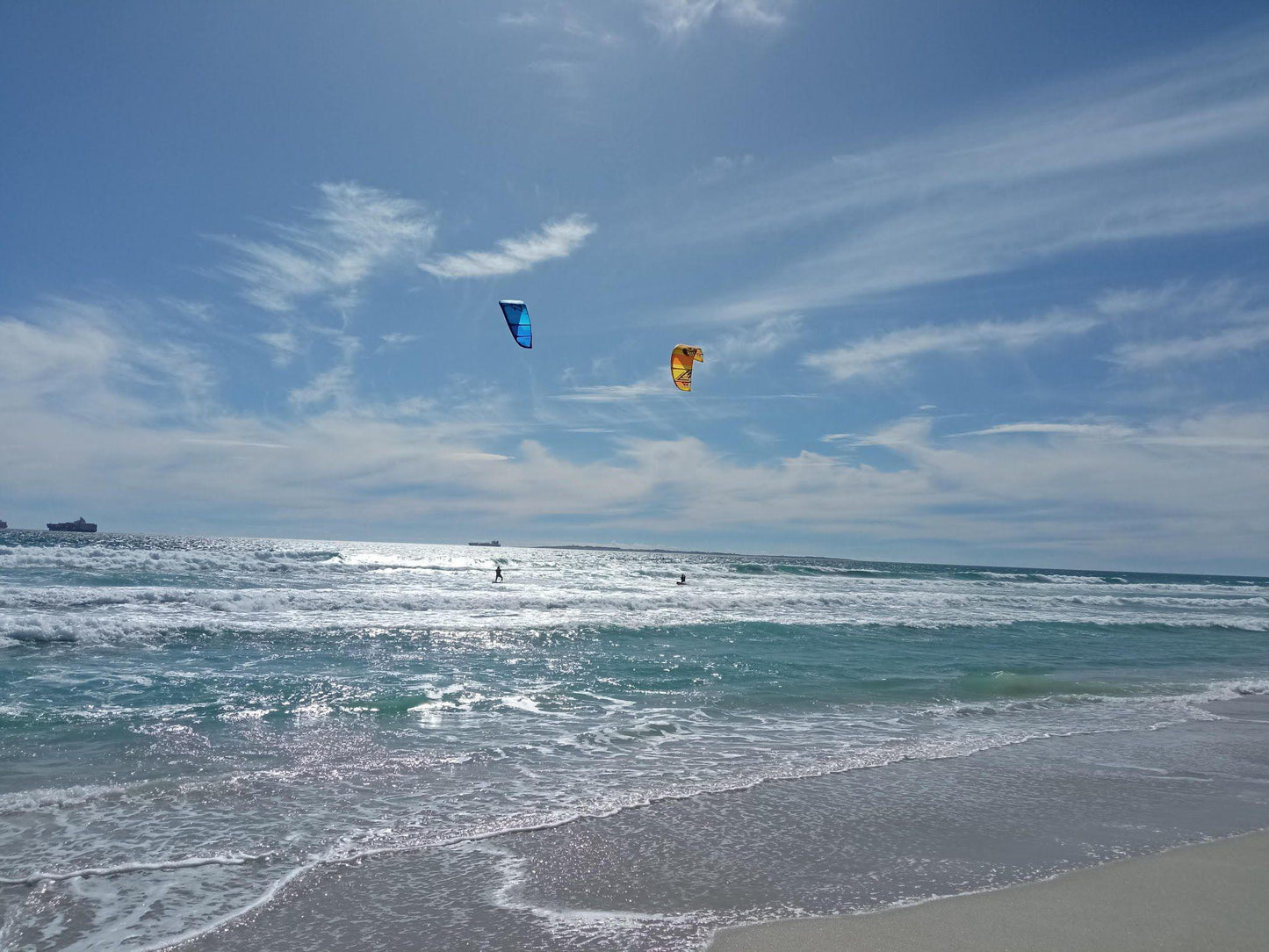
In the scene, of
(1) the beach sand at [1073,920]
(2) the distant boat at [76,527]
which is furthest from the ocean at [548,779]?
(2) the distant boat at [76,527]

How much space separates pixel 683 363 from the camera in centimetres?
1972

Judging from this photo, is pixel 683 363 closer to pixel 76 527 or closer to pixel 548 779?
pixel 548 779

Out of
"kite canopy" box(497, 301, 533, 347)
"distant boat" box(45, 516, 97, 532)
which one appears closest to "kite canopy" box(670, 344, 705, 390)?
"kite canopy" box(497, 301, 533, 347)

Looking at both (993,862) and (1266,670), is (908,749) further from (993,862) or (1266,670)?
(1266,670)

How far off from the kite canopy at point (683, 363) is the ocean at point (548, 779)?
260 inches

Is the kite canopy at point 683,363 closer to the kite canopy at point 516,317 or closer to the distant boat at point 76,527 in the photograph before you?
the kite canopy at point 516,317

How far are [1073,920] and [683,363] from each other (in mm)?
16495

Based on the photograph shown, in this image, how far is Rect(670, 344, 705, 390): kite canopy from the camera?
1917 cm

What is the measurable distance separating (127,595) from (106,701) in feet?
46.3

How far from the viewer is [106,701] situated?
914cm

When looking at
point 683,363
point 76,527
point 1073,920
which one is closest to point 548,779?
point 1073,920

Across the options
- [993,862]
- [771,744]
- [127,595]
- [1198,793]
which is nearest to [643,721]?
[771,744]

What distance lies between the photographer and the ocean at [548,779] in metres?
4.17

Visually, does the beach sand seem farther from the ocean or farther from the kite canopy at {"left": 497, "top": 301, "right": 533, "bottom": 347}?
the kite canopy at {"left": 497, "top": 301, "right": 533, "bottom": 347}
